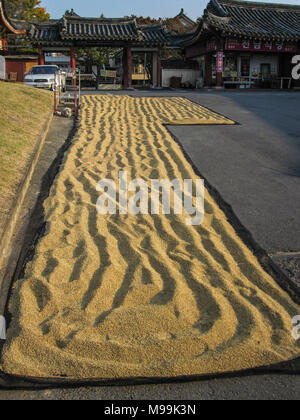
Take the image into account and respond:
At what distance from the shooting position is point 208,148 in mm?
8078

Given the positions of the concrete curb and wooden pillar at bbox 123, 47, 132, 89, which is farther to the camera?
wooden pillar at bbox 123, 47, 132, 89

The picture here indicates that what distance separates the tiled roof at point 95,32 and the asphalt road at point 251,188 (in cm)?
1510

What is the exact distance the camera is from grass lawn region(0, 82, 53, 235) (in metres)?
5.54

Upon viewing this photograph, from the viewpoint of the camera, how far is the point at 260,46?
25.6 m

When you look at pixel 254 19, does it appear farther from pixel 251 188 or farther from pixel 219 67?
pixel 251 188

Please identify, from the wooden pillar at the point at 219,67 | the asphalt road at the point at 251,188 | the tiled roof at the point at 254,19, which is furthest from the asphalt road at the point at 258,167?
the tiled roof at the point at 254,19

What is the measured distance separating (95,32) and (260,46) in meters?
10.9

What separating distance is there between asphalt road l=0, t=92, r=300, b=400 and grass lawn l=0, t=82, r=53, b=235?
8.96 ft

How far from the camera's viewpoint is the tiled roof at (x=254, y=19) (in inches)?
950

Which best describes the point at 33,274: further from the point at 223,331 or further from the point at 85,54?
the point at 85,54

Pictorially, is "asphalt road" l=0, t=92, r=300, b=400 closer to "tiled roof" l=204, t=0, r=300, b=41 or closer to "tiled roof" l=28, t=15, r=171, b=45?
"tiled roof" l=204, t=0, r=300, b=41

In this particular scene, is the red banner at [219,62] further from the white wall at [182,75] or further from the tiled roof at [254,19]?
the white wall at [182,75]

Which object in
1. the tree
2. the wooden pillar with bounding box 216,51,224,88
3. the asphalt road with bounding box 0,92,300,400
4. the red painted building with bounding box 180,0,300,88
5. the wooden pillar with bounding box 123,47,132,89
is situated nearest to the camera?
the asphalt road with bounding box 0,92,300,400

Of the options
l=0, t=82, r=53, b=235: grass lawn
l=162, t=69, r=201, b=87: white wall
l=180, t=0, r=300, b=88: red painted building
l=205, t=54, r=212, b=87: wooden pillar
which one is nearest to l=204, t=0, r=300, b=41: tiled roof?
l=180, t=0, r=300, b=88: red painted building
